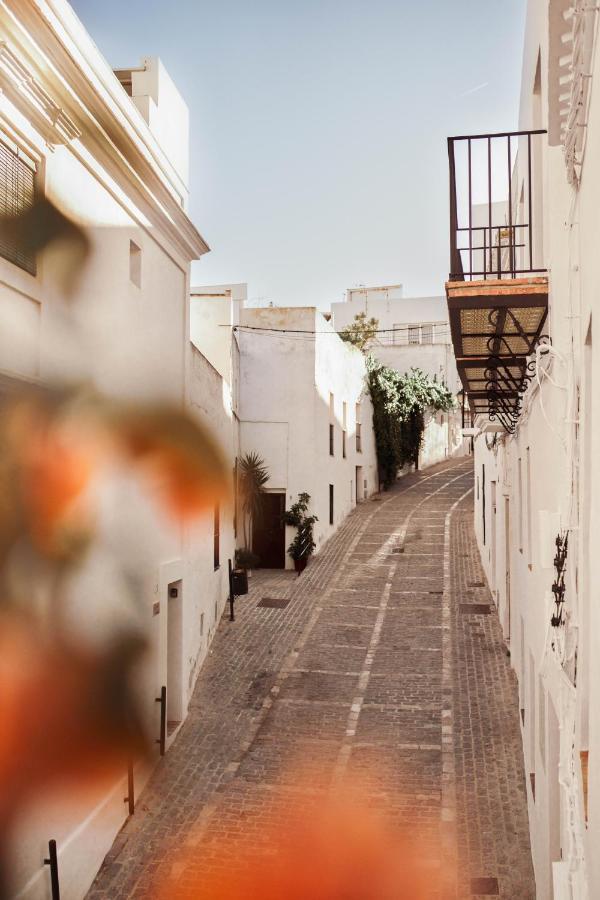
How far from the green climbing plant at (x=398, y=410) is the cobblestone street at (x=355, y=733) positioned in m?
11.0

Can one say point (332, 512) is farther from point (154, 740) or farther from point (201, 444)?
point (154, 740)

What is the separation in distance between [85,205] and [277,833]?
20.7ft

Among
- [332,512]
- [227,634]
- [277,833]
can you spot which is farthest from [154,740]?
[332,512]

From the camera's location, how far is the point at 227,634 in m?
13.3

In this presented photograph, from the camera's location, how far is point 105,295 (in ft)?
25.5

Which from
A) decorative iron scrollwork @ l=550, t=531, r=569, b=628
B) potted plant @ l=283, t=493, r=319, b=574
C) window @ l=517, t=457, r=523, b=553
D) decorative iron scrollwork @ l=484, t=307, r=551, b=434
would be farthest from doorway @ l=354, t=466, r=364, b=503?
decorative iron scrollwork @ l=550, t=531, r=569, b=628

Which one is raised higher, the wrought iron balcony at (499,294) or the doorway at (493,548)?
the wrought iron balcony at (499,294)

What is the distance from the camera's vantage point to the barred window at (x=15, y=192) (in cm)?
584

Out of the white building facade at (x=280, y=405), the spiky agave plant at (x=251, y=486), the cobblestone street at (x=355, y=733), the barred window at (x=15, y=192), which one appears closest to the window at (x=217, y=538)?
the cobblestone street at (x=355, y=733)

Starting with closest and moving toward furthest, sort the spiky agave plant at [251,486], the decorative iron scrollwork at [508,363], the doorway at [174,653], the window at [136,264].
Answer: the decorative iron scrollwork at [508,363], the window at [136,264], the doorway at [174,653], the spiky agave plant at [251,486]

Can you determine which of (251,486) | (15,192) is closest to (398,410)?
(251,486)

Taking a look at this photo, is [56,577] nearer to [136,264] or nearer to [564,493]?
[136,264]

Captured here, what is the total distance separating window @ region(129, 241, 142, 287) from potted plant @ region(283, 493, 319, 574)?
394 inches

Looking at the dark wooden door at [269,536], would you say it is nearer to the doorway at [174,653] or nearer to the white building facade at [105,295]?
the white building facade at [105,295]
